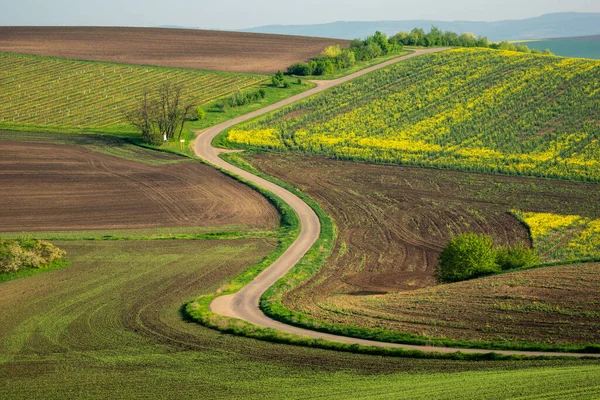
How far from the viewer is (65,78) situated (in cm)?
10400

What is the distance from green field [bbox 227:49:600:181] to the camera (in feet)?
247

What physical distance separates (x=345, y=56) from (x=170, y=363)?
95371 mm

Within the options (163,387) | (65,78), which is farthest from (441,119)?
(163,387)

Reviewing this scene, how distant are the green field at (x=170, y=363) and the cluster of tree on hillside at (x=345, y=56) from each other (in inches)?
3009

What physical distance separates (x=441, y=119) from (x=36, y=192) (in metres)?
48.2

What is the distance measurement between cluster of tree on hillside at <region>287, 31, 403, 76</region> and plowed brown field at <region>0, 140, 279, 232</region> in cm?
4392

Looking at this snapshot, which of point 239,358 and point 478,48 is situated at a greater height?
point 478,48

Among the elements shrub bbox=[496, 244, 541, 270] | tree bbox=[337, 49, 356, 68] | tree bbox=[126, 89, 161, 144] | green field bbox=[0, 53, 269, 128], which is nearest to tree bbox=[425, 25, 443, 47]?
tree bbox=[337, 49, 356, 68]

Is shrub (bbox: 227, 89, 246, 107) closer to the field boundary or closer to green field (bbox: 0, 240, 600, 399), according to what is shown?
the field boundary

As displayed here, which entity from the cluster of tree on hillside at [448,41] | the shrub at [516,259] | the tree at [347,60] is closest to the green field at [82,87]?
the tree at [347,60]

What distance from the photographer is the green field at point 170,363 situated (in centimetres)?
2623

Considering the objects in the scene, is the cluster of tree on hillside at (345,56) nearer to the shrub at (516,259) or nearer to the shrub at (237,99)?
the shrub at (237,99)

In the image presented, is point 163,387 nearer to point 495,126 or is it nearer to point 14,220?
point 14,220

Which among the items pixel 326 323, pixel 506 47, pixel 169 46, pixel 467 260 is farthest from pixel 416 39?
pixel 326 323
